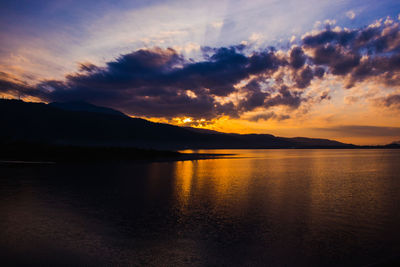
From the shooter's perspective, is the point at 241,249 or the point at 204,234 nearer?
the point at 241,249

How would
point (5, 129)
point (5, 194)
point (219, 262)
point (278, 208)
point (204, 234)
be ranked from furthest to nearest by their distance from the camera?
point (5, 129), point (5, 194), point (278, 208), point (204, 234), point (219, 262)

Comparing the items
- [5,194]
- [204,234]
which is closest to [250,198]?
[204,234]

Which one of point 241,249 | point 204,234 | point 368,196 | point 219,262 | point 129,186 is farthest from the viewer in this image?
point 129,186

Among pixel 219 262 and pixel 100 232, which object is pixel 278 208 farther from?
pixel 100 232

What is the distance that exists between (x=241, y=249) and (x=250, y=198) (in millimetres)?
12102

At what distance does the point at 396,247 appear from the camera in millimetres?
12625

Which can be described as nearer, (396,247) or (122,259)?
(122,259)

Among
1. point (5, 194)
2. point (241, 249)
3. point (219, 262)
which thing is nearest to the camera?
point (219, 262)

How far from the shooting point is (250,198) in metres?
24.1

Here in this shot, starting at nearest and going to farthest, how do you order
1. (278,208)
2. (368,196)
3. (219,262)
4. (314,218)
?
(219,262) < (314,218) < (278,208) < (368,196)

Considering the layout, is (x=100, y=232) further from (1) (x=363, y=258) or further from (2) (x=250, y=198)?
(2) (x=250, y=198)

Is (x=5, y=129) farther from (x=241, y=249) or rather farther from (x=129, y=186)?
(x=241, y=249)

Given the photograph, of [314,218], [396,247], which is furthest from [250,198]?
[396,247]

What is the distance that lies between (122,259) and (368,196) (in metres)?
23.3
